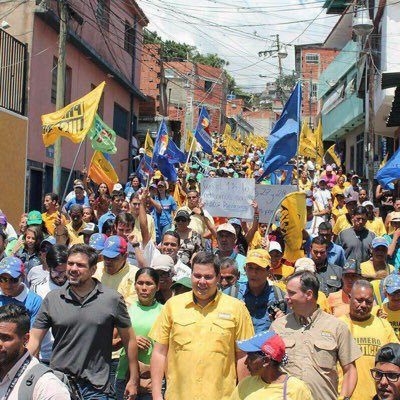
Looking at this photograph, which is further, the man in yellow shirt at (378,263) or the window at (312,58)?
the window at (312,58)

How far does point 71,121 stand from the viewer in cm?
1319

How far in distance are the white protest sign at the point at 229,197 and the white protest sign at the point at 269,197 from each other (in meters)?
0.12

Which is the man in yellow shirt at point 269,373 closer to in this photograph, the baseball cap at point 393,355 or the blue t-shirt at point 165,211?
the baseball cap at point 393,355

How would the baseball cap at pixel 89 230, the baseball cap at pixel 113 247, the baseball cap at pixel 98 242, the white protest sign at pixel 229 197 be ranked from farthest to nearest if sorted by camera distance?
the white protest sign at pixel 229 197
the baseball cap at pixel 89 230
the baseball cap at pixel 98 242
the baseball cap at pixel 113 247

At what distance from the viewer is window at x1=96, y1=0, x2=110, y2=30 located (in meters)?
24.7

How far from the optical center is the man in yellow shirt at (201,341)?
5.16 m

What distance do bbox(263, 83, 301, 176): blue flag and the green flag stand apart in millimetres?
3827

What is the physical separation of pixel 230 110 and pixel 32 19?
221ft

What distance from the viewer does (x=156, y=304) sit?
633 cm

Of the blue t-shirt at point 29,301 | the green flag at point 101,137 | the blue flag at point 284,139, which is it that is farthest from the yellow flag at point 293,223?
the green flag at point 101,137

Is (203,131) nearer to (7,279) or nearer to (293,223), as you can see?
(293,223)

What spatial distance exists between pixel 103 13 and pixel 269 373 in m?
22.8

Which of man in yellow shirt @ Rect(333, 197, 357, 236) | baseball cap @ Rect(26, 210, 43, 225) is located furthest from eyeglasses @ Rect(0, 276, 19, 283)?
man in yellow shirt @ Rect(333, 197, 357, 236)

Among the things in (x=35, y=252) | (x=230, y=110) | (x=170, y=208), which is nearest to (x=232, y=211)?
(x=170, y=208)
